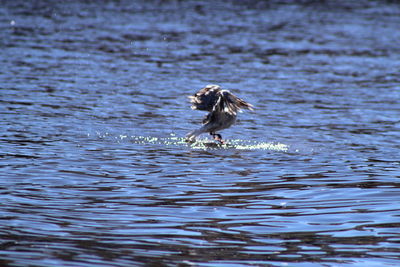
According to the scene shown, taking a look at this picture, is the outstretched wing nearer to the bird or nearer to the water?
the bird

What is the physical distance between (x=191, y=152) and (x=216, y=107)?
124cm

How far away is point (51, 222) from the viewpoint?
8500mm

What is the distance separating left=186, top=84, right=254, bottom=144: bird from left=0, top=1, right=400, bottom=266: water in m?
0.44

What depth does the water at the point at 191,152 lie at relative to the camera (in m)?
7.91

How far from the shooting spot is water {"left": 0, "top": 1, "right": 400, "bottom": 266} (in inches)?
311

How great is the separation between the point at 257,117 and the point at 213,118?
3.04m

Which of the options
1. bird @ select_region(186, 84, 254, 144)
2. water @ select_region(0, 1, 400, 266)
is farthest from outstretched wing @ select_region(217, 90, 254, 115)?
water @ select_region(0, 1, 400, 266)

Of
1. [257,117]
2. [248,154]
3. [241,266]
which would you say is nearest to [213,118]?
[248,154]

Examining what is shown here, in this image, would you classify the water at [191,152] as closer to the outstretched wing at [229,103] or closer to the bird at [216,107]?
the bird at [216,107]

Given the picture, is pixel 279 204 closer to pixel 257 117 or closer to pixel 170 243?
pixel 170 243

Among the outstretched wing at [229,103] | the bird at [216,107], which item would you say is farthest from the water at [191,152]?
the outstretched wing at [229,103]

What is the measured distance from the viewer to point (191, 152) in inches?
533

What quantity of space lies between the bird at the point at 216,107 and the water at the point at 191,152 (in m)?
0.44

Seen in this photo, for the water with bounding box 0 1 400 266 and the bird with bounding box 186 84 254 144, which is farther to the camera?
the bird with bounding box 186 84 254 144
